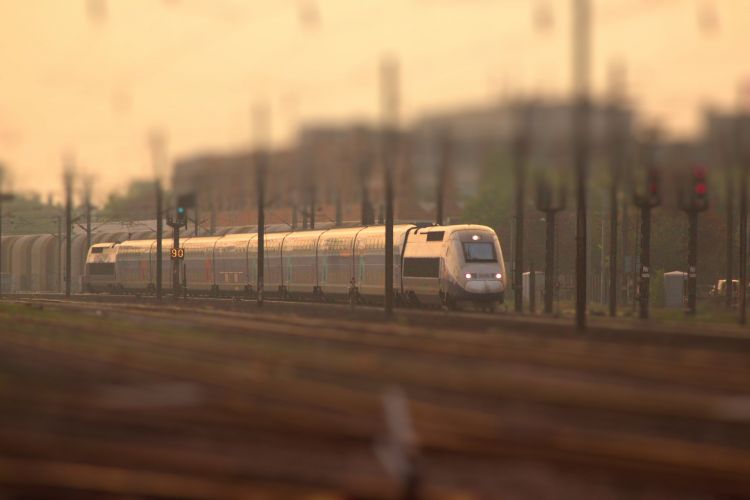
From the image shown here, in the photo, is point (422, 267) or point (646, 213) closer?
point (646, 213)

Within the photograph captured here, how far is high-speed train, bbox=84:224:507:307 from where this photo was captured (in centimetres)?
5181

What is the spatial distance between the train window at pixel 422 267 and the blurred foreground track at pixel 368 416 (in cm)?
2115

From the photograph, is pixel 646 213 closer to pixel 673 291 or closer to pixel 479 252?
pixel 479 252

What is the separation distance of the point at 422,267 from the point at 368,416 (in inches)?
1487

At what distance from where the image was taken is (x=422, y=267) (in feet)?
177

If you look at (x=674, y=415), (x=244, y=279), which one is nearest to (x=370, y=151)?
(x=244, y=279)

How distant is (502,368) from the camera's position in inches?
899

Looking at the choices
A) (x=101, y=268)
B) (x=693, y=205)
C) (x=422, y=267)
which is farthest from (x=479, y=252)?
(x=101, y=268)

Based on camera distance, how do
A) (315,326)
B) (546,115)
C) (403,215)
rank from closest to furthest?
1. (315,326)
2. (546,115)
3. (403,215)

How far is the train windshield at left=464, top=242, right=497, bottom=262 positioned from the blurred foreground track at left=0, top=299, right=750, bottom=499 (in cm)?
1995

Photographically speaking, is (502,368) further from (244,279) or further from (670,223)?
(670,223)

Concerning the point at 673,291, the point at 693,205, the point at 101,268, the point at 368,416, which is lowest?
the point at 673,291

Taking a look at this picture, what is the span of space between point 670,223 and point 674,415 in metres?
78.7

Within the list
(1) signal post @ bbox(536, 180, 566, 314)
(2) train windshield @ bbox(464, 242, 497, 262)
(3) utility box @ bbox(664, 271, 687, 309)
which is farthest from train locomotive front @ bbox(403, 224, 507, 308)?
(3) utility box @ bbox(664, 271, 687, 309)
